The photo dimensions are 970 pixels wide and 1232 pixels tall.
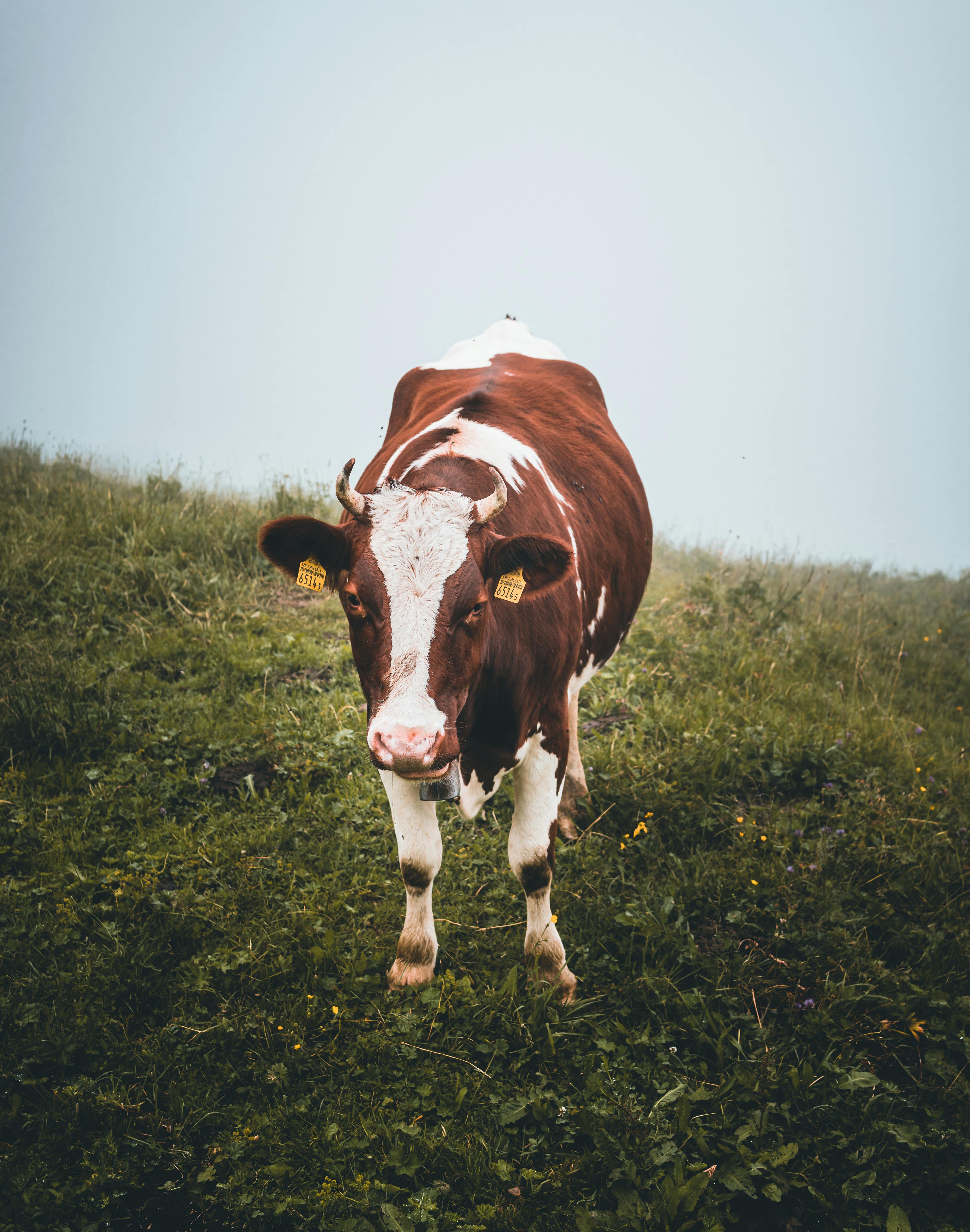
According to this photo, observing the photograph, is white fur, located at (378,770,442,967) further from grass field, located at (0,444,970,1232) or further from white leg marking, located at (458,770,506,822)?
grass field, located at (0,444,970,1232)

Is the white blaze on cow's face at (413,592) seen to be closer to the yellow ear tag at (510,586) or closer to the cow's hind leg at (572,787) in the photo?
the yellow ear tag at (510,586)

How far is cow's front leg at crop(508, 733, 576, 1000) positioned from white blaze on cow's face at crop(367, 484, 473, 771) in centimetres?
103

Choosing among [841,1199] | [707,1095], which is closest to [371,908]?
[707,1095]

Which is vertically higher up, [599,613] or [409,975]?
[599,613]

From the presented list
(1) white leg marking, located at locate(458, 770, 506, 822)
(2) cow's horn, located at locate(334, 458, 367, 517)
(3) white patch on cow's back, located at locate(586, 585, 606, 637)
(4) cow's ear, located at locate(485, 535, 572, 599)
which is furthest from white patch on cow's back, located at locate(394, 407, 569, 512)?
(1) white leg marking, located at locate(458, 770, 506, 822)

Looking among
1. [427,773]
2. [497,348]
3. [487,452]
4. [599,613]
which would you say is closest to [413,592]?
[427,773]

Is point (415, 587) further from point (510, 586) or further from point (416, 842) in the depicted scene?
point (416, 842)

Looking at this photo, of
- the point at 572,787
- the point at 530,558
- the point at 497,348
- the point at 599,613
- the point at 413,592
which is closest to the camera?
the point at 413,592

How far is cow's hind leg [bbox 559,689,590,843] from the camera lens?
4.15 meters

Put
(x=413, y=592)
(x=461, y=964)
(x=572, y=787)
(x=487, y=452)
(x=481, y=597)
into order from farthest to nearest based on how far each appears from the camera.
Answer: (x=572, y=787) → (x=461, y=964) → (x=487, y=452) → (x=481, y=597) → (x=413, y=592)

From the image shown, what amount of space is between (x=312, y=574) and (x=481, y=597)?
0.68 metres

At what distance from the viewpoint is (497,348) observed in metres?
5.09

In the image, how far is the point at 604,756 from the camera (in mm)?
4656

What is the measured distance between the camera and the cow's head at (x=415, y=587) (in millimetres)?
2188
